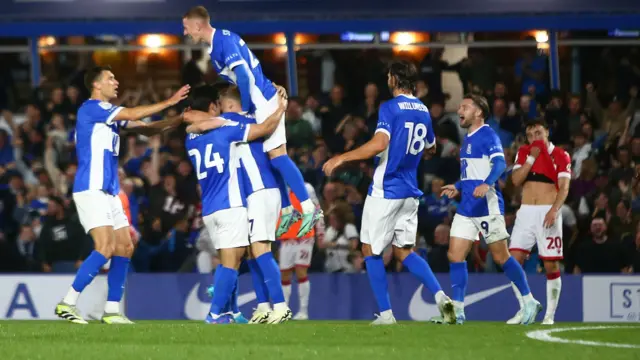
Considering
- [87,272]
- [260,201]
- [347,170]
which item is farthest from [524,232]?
[87,272]

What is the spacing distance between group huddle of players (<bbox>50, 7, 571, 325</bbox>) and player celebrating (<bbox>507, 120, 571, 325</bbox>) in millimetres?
859

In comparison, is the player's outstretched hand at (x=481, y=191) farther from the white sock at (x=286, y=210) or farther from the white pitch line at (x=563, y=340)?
the white sock at (x=286, y=210)

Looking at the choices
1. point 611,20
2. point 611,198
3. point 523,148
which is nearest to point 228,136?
point 523,148

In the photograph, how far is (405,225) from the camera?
10.9 m

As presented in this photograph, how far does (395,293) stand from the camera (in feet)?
48.0

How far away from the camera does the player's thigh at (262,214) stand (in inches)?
414

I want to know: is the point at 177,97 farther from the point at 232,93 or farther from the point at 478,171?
the point at 478,171

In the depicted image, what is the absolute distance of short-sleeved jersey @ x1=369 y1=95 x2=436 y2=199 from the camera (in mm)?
10719

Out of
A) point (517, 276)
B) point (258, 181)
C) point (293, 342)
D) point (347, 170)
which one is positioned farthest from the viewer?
point (347, 170)

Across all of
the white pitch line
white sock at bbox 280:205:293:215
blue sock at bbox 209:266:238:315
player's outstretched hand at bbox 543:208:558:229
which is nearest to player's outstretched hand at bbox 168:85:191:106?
white sock at bbox 280:205:293:215

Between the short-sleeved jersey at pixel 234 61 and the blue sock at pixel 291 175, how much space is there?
54cm

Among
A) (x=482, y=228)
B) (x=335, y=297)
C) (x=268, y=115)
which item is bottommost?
(x=335, y=297)

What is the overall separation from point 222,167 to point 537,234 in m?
3.60

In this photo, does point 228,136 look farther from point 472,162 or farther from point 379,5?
point 379,5
